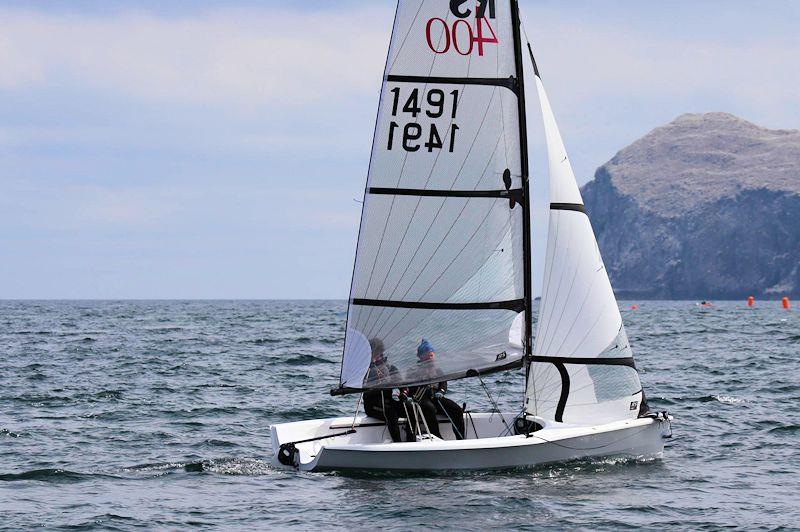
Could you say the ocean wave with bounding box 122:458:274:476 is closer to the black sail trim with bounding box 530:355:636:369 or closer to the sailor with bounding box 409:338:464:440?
the sailor with bounding box 409:338:464:440

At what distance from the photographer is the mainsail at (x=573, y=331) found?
1614 cm

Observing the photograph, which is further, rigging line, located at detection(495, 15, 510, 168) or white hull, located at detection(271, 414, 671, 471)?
rigging line, located at detection(495, 15, 510, 168)

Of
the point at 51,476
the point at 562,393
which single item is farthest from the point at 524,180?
the point at 51,476

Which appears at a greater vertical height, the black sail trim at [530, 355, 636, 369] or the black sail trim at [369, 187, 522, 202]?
the black sail trim at [369, 187, 522, 202]

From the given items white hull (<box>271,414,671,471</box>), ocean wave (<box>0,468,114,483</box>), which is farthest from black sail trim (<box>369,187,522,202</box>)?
ocean wave (<box>0,468,114,483</box>)

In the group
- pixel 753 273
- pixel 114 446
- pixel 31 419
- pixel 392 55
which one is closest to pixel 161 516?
pixel 114 446

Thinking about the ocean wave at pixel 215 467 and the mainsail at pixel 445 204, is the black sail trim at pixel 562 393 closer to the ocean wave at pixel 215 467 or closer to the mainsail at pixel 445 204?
the mainsail at pixel 445 204

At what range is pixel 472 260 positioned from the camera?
16109 mm

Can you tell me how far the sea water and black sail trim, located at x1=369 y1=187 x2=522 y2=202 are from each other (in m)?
3.82

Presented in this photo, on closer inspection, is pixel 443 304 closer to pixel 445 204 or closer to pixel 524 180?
pixel 445 204

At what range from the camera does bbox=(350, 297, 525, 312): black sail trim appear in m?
16.0

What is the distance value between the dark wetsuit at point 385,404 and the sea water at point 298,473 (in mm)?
1224

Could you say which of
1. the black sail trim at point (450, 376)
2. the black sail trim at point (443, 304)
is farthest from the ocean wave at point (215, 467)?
the black sail trim at point (443, 304)

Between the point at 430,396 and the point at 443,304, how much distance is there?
4.51 ft
